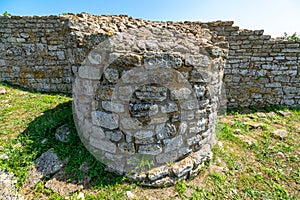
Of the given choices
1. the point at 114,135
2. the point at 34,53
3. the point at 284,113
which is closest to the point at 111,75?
the point at 114,135

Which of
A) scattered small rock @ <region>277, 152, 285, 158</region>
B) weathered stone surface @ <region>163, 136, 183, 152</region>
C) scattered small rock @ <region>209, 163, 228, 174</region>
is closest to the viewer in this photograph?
weathered stone surface @ <region>163, 136, 183, 152</region>

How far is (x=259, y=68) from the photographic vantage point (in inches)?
219

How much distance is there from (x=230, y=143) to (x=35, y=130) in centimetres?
389

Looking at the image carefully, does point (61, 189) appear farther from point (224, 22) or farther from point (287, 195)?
point (224, 22)

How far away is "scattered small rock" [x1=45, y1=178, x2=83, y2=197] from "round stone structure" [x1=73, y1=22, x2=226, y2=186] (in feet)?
1.61

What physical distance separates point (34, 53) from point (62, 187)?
4789 millimetres

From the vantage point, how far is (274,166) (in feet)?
10.8

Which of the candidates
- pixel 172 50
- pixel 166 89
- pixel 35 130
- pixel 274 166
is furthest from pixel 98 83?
pixel 274 166

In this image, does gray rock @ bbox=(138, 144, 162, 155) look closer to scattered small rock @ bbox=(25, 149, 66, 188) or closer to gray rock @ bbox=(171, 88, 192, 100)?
gray rock @ bbox=(171, 88, 192, 100)

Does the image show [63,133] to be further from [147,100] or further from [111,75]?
[147,100]

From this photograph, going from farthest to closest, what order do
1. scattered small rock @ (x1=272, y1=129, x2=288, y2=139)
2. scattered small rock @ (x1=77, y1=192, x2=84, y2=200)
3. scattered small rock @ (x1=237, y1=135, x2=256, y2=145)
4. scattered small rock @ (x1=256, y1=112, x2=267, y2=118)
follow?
scattered small rock @ (x1=256, y1=112, x2=267, y2=118)
scattered small rock @ (x1=272, y1=129, x2=288, y2=139)
scattered small rock @ (x1=237, y1=135, x2=256, y2=145)
scattered small rock @ (x1=77, y1=192, x2=84, y2=200)

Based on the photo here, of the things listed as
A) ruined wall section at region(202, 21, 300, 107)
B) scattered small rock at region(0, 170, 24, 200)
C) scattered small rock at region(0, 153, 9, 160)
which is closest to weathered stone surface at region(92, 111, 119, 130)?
scattered small rock at region(0, 170, 24, 200)

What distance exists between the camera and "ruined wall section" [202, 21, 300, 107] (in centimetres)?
532

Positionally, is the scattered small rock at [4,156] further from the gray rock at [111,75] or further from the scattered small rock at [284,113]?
the scattered small rock at [284,113]
